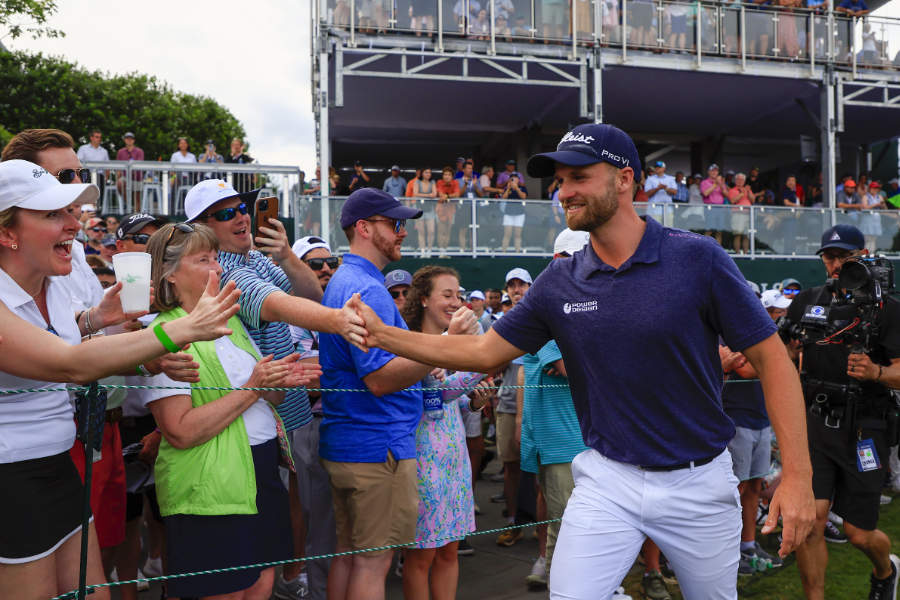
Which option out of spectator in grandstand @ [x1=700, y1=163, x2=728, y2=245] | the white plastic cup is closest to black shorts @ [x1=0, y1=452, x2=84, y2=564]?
the white plastic cup

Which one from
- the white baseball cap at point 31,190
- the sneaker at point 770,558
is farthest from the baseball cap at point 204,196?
the sneaker at point 770,558

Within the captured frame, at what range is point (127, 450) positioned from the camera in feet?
13.7

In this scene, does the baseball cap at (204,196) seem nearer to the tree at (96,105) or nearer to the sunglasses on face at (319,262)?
the sunglasses on face at (319,262)

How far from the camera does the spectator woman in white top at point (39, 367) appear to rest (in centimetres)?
222

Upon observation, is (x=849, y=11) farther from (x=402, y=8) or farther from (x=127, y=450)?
(x=127, y=450)

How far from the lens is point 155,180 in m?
14.1

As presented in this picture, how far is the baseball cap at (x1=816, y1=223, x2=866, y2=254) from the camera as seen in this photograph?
4875 millimetres

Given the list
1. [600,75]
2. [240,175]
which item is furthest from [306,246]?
[600,75]

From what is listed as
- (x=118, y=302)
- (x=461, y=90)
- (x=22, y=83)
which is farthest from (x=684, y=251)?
(x=22, y=83)

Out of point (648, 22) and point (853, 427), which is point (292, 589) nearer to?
point (853, 427)

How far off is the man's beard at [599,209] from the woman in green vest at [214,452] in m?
1.27

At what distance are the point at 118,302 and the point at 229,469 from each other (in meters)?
0.84

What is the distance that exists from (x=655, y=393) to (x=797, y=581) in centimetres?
363

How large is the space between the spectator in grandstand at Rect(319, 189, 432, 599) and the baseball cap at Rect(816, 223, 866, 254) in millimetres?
3149
